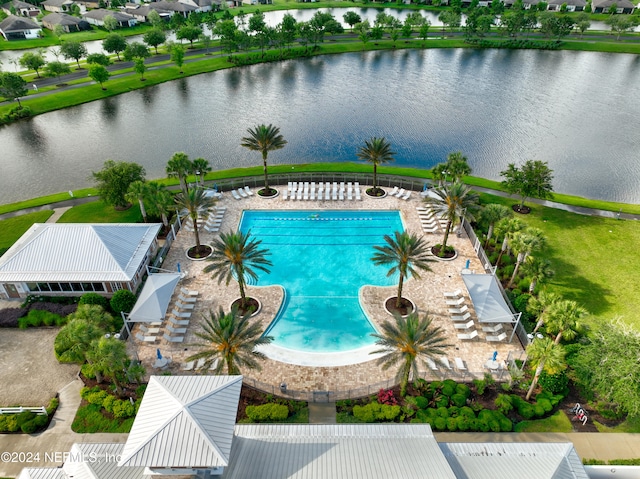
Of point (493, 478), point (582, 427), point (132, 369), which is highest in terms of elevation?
point (493, 478)

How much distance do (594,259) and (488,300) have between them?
1697 cm

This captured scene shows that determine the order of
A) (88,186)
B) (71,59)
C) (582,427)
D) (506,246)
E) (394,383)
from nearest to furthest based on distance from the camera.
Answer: (582,427), (394,383), (506,246), (88,186), (71,59)

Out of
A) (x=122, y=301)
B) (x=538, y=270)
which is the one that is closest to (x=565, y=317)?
(x=538, y=270)

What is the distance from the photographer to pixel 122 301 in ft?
125

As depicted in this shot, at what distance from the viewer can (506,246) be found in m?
45.3

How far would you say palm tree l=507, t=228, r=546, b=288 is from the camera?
3856cm

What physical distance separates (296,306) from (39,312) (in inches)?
916

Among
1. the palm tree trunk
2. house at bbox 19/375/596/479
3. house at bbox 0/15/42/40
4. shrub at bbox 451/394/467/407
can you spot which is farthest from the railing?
house at bbox 0/15/42/40

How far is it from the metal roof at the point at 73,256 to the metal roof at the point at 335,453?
23.1m

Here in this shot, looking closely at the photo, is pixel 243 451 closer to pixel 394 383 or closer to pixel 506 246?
pixel 394 383

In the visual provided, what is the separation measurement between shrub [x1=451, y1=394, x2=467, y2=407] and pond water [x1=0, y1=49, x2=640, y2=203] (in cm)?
4126

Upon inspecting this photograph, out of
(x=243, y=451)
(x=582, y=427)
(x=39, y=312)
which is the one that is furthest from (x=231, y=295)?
(x=582, y=427)

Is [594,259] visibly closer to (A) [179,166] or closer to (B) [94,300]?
(A) [179,166]

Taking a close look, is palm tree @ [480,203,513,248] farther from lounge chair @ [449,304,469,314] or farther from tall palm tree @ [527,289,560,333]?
lounge chair @ [449,304,469,314]
